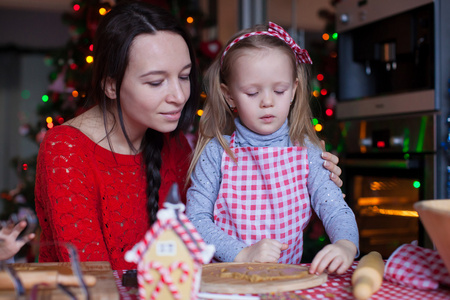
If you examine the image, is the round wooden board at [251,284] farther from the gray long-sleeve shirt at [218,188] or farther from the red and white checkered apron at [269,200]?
the red and white checkered apron at [269,200]

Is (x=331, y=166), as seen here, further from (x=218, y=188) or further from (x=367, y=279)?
(x=367, y=279)

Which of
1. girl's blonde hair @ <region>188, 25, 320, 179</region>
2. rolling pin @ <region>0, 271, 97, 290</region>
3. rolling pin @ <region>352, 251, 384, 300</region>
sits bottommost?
rolling pin @ <region>352, 251, 384, 300</region>

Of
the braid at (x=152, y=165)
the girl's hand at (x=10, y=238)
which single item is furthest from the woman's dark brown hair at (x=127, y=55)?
the girl's hand at (x=10, y=238)

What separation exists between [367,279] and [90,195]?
853mm

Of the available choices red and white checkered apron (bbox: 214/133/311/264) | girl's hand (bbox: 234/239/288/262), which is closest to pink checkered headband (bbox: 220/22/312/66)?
red and white checkered apron (bbox: 214/133/311/264)

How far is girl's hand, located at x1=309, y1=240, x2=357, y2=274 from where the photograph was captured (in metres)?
0.87

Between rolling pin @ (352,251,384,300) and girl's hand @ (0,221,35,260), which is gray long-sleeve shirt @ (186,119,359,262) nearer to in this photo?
rolling pin @ (352,251,384,300)

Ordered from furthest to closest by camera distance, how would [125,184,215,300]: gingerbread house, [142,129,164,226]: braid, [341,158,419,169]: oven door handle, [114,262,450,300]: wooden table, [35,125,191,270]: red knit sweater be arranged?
[341,158,419,169]: oven door handle
[142,129,164,226]: braid
[35,125,191,270]: red knit sweater
[114,262,450,300]: wooden table
[125,184,215,300]: gingerbread house

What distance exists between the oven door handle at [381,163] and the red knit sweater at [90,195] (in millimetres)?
1092

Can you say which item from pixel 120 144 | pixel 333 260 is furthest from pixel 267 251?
pixel 120 144

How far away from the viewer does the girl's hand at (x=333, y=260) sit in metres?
0.87

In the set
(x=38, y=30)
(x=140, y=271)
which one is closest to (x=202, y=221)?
(x=140, y=271)

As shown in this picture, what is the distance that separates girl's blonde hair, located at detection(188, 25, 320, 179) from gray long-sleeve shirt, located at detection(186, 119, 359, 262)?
3 centimetres

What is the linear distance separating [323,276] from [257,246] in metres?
0.22
